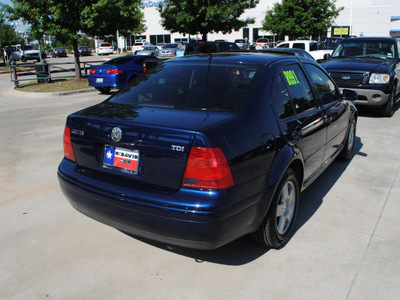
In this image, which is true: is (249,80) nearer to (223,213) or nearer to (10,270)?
Result: (223,213)

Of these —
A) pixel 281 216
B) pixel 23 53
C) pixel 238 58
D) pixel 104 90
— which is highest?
pixel 23 53

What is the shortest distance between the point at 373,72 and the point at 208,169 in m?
7.28

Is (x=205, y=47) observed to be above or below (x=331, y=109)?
above

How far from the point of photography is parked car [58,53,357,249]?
8.47 ft

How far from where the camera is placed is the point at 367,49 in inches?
391

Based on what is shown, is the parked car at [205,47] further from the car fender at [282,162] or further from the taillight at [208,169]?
the taillight at [208,169]

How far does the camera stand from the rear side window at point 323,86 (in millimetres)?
4234

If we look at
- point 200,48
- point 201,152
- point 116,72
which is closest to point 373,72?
point 201,152

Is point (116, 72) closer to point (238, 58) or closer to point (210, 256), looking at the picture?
→ point (238, 58)

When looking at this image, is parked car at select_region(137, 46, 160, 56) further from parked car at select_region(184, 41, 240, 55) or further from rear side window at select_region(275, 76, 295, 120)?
rear side window at select_region(275, 76, 295, 120)

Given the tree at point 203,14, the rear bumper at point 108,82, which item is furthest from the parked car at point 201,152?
the tree at point 203,14

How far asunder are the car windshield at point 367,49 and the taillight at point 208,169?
860 cm

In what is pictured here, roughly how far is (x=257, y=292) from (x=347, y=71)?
7188 mm

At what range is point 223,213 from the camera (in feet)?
8.38
